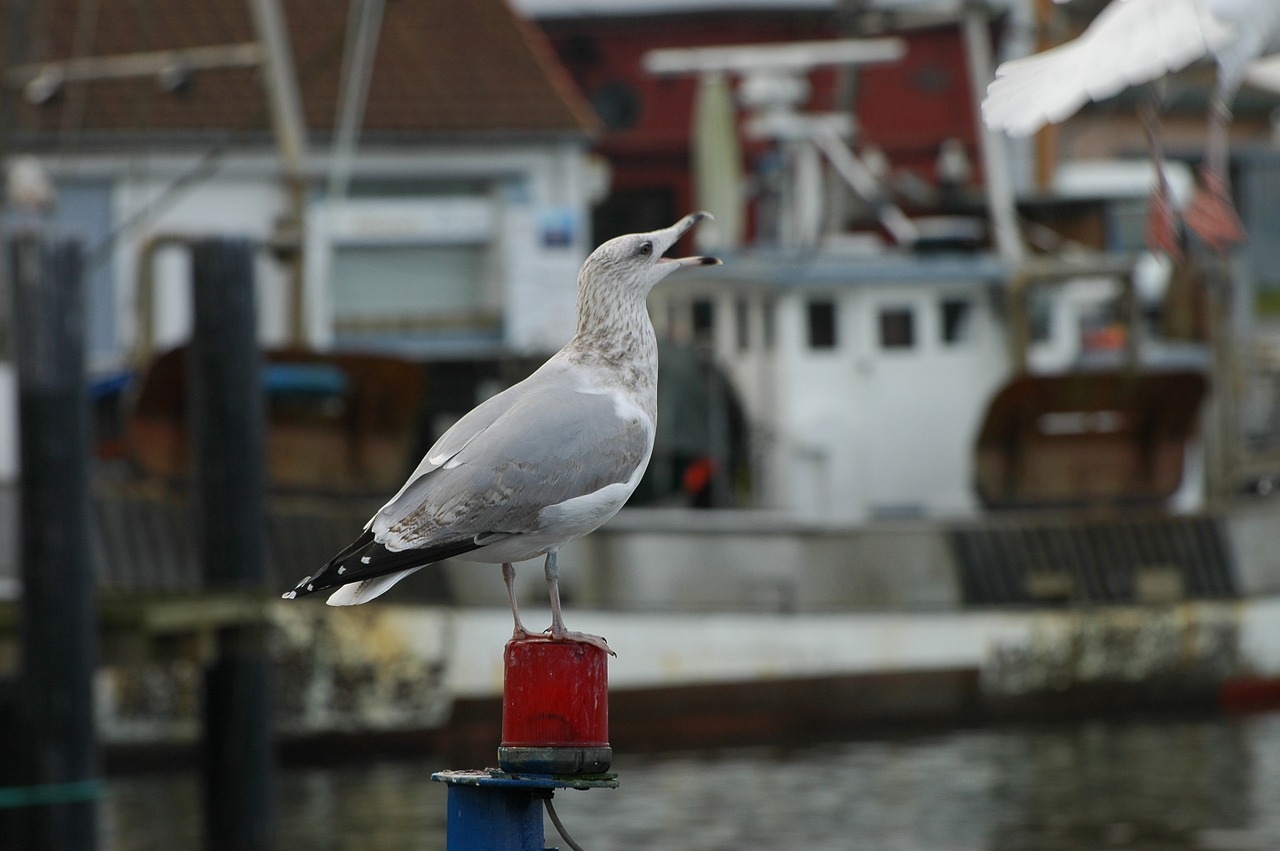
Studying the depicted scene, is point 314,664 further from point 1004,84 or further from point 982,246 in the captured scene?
point 1004,84

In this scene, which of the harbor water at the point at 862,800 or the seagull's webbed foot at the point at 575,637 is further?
the harbor water at the point at 862,800

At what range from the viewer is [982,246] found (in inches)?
859

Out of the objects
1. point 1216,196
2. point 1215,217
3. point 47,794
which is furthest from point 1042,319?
point 1216,196

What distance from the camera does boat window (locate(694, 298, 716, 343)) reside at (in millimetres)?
19422

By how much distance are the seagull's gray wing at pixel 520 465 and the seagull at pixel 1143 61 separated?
1.04 meters

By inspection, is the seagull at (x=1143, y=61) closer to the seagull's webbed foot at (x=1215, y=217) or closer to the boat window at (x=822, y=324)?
the seagull's webbed foot at (x=1215, y=217)

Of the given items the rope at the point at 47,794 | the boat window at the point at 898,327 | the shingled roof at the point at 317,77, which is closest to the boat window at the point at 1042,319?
the boat window at the point at 898,327

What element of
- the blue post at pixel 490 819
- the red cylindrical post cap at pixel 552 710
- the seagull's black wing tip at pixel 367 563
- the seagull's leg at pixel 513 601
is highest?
the seagull's black wing tip at pixel 367 563

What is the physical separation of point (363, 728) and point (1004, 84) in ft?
40.4

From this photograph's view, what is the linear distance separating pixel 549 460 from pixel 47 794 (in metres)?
6.15

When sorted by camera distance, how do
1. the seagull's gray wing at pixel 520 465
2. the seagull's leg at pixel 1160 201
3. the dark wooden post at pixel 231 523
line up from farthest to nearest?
1. the dark wooden post at pixel 231 523
2. the seagull's leg at pixel 1160 201
3. the seagull's gray wing at pixel 520 465

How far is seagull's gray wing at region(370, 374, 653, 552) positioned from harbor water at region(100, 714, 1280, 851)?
25.8 ft

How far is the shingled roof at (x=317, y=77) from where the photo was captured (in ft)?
83.8

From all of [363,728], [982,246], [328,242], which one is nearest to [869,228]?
[982,246]
